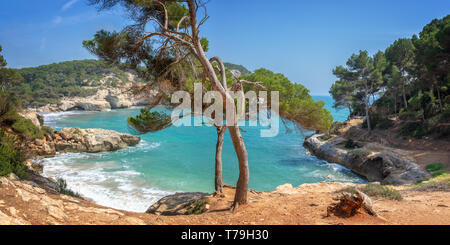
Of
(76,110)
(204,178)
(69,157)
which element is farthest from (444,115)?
(76,110)

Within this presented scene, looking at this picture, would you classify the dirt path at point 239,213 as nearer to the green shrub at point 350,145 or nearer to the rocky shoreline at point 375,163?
the rocky shoreline at point 375,163

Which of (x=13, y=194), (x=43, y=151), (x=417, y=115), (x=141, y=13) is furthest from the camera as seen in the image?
(x=417, y=115)

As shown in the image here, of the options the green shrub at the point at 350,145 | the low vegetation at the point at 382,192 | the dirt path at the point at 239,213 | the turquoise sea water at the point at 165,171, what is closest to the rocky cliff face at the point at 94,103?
the turquoise sea water at the point at 165,171

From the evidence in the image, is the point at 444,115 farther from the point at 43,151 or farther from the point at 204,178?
the point at 43,151

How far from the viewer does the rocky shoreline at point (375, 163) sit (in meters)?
11.8

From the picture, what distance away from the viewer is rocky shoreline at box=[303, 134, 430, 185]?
11.8 metres

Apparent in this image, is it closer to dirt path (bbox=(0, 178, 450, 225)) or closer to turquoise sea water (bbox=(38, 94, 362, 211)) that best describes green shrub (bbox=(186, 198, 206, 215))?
dirt path (bbox=(0, 178, 450, 225))

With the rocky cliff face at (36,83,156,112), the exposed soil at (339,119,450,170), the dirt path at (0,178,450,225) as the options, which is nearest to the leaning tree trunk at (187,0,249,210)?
the dirt path at (0,178,450,225)

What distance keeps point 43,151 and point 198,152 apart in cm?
1217

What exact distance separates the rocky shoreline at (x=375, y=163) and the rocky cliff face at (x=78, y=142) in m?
18.4

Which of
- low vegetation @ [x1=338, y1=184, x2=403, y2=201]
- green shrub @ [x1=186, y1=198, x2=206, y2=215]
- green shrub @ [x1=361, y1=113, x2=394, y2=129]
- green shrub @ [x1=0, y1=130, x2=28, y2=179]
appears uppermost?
green shrub @ [x1=361, y1=113, x2=394, y2=129]

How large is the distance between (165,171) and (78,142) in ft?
31.1

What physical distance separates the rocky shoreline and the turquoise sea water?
28.7 inches

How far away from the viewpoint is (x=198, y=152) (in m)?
22.6
